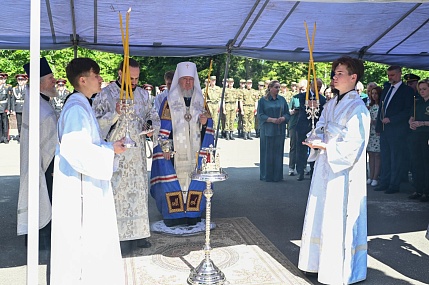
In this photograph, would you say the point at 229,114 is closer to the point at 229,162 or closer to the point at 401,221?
the point at 229,162

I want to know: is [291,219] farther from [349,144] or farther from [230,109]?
[230,109]

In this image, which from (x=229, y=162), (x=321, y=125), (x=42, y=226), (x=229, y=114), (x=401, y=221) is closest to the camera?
(x=321, y=125)

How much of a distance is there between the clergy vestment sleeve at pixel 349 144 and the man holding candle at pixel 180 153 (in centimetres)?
222

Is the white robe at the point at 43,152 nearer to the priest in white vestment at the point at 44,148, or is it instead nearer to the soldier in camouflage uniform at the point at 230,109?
the priest in white vestment at the point at 44,148

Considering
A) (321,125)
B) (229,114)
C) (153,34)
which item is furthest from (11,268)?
(229,114)

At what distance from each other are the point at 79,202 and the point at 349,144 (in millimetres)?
2251

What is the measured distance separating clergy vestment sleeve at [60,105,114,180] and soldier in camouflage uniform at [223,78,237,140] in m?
14.5

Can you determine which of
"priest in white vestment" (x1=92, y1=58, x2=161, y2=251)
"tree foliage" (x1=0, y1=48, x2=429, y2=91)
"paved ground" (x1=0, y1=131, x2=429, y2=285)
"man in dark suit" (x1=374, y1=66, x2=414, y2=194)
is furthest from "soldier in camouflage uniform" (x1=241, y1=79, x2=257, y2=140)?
"priest in white vestment" (x1=92, y1=58, x2=161, y2=251)

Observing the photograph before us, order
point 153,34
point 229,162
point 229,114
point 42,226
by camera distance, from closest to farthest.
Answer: point 42,226 → point 153,34 → point 229,162 → point 229,114

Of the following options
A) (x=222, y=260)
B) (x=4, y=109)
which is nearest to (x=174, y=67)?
(x=4, y=109)

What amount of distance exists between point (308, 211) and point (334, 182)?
375mm

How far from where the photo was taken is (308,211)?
448cm

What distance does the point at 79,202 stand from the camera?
11.1 ft

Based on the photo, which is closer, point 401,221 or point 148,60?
point 401,221
